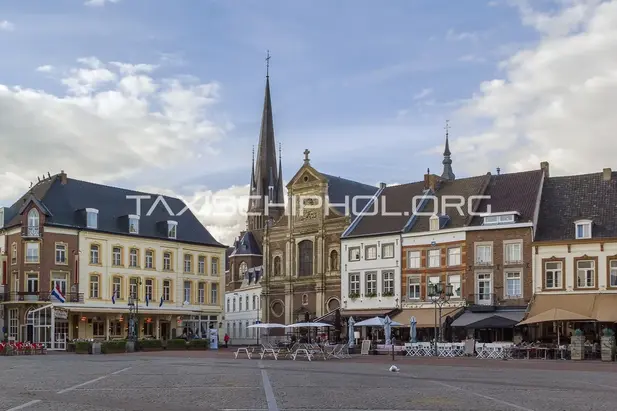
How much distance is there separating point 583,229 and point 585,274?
2.47 m

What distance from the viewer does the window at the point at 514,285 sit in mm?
52156

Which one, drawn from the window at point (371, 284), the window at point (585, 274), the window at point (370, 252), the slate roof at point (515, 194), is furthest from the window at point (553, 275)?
the window at point (370, 252)

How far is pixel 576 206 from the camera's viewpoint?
52.3 meters

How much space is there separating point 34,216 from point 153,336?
1372cm

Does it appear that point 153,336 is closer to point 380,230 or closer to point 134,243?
point 134,243

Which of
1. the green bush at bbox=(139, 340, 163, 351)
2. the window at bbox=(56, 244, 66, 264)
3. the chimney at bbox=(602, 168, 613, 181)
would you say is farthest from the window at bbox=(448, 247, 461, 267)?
the window at bbox=(56, 244, 66, 264)

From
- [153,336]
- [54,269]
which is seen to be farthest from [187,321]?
[54,269]

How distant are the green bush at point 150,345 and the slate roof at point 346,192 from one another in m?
16.8

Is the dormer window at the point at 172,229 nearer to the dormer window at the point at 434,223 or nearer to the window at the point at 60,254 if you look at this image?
the window at the point at 60,254

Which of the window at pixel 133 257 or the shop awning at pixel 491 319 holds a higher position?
the window at pixel 133 257

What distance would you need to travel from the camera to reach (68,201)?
220 feet

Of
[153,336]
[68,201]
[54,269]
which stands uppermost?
[68,201]

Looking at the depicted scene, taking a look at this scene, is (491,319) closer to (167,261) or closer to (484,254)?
(484,254)

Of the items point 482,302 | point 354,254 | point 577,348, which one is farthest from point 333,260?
point 577,348
